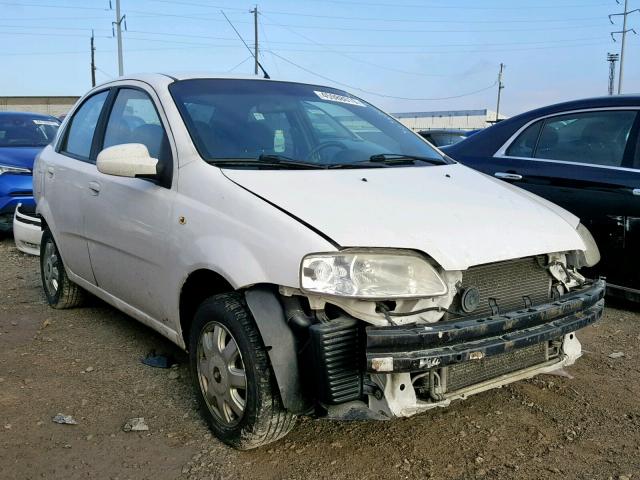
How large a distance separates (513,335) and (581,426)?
0.84m

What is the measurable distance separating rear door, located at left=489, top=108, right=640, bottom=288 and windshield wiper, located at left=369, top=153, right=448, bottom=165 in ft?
4.83

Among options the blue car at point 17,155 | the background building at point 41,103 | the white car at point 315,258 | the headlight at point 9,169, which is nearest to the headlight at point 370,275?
the white car at point 315,258

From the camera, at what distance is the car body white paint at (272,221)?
255 centimetres

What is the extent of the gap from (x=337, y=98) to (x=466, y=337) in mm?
2114

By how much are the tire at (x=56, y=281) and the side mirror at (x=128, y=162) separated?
1829mm

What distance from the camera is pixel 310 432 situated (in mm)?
3076

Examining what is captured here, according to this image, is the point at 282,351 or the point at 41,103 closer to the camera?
the point at 282,351

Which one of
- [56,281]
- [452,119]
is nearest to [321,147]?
[56,281]

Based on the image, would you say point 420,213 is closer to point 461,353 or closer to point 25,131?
point 461,353

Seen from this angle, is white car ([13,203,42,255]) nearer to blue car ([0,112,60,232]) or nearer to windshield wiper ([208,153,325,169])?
blue car ([0,112,60,232])

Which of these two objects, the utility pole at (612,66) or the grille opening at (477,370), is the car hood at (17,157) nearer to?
the grille opening at (477,370)

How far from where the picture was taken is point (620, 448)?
291 cm

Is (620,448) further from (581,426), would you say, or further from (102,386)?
(102,386)

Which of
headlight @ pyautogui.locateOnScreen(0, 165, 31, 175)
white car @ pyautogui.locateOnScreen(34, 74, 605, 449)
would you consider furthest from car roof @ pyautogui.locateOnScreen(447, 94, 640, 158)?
headlight @ pyautogui.locateOnScreen(0, 165, 31, 175)
